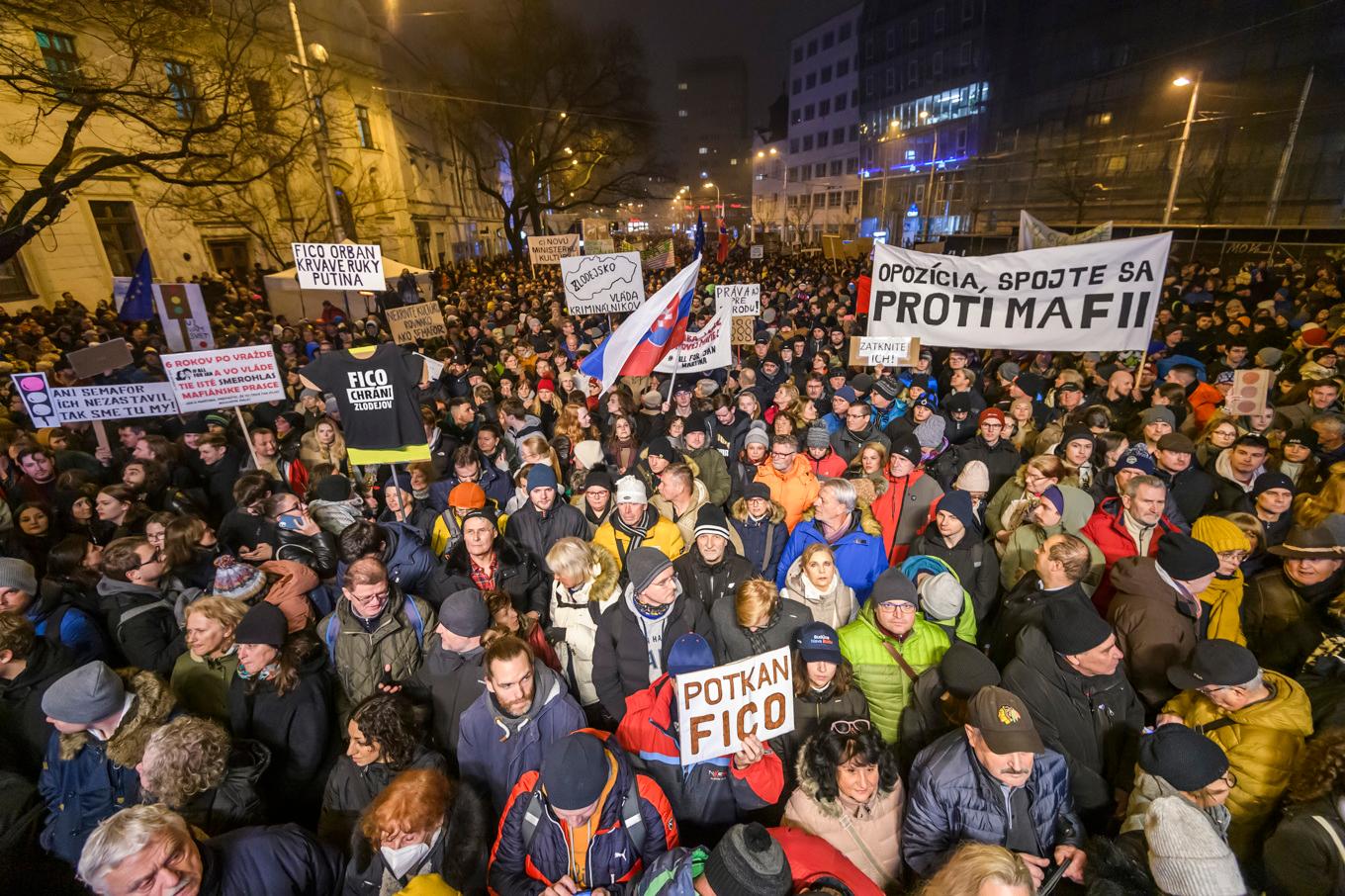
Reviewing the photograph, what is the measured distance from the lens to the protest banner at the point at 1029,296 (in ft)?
17.9

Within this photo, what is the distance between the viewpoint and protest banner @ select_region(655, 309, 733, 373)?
7.72m

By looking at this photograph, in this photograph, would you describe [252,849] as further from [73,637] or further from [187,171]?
[187,171]

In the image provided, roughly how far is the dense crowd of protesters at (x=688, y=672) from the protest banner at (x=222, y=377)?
87 centimetres

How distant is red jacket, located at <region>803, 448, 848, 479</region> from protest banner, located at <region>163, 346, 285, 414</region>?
6000mm

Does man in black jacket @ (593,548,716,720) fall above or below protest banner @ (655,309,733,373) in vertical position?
below

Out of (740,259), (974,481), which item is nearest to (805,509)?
(974,481)

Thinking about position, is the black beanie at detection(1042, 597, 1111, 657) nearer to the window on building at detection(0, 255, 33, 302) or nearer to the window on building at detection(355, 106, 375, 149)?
the window on building at detection(0, 255, 33, 302)

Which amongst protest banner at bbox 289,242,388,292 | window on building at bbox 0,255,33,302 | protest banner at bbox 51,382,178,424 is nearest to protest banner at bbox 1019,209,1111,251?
protest banner at bbox 289,242,388,292

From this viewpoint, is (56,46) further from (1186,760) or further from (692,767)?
(1186,760)

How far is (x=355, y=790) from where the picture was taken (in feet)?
9.14

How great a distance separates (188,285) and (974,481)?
456 inches

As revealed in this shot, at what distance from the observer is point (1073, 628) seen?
2.77 m

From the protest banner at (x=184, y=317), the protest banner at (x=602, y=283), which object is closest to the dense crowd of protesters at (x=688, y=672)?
the protest banner at (x=184, y=317)

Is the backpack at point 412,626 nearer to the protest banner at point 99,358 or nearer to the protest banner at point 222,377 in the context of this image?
the protest banner at point 222,377
